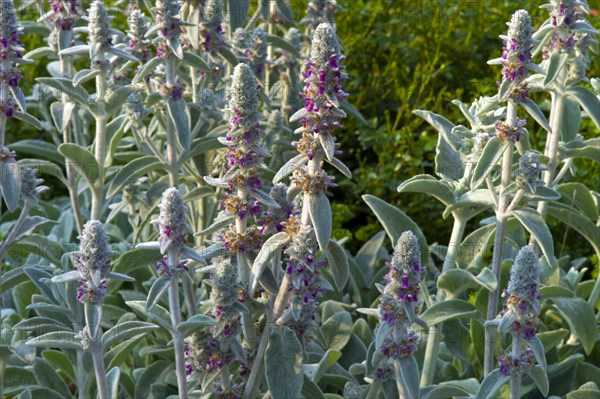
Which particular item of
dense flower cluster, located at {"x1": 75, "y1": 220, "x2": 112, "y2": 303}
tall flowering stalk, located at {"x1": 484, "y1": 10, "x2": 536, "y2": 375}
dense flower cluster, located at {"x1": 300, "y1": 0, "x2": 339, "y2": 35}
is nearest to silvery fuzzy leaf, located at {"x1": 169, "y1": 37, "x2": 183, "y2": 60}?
dense flower cluster, located at {"x1": 75, "y1": 220, "x2": 112, "y2": 303}

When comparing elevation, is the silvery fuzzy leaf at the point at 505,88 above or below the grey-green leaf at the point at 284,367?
above

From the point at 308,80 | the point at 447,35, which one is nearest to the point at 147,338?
the point at 308,80

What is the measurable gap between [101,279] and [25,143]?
6.77ft

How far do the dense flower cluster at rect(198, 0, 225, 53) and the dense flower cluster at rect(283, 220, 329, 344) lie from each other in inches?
50.9

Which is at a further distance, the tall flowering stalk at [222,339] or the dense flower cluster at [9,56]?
the dense flower cluster at [9,56]

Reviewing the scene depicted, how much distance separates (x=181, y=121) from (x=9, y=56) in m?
0.72

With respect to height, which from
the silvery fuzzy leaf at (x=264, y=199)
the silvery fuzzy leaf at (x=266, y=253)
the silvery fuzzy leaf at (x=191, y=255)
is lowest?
the silvery fuzzy leaf at (x=266, y=253)

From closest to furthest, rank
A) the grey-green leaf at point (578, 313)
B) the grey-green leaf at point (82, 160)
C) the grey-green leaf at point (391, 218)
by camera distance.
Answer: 1. the grey-green leaf at point (391, 218)
2. the grey-green leaf at point (578, 313)
3. the grey-green leaf at point (82, 160)

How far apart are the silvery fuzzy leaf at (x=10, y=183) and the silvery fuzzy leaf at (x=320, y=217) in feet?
3.28

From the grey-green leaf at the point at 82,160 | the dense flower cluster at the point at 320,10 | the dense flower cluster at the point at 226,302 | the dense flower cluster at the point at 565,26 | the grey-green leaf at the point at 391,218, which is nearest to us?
the dense flower cluster at the point at 226,302

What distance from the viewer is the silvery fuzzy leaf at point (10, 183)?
2.85 meters

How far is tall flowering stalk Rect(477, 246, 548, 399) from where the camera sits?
257cm

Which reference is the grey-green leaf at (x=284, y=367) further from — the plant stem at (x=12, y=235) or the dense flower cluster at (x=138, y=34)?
the dense flower cluster at (x=138, y=34)

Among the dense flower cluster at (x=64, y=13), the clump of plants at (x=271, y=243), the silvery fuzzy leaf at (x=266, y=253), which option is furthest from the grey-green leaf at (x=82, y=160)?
the silvery fuzzy leaf at (x=266, y=253)
